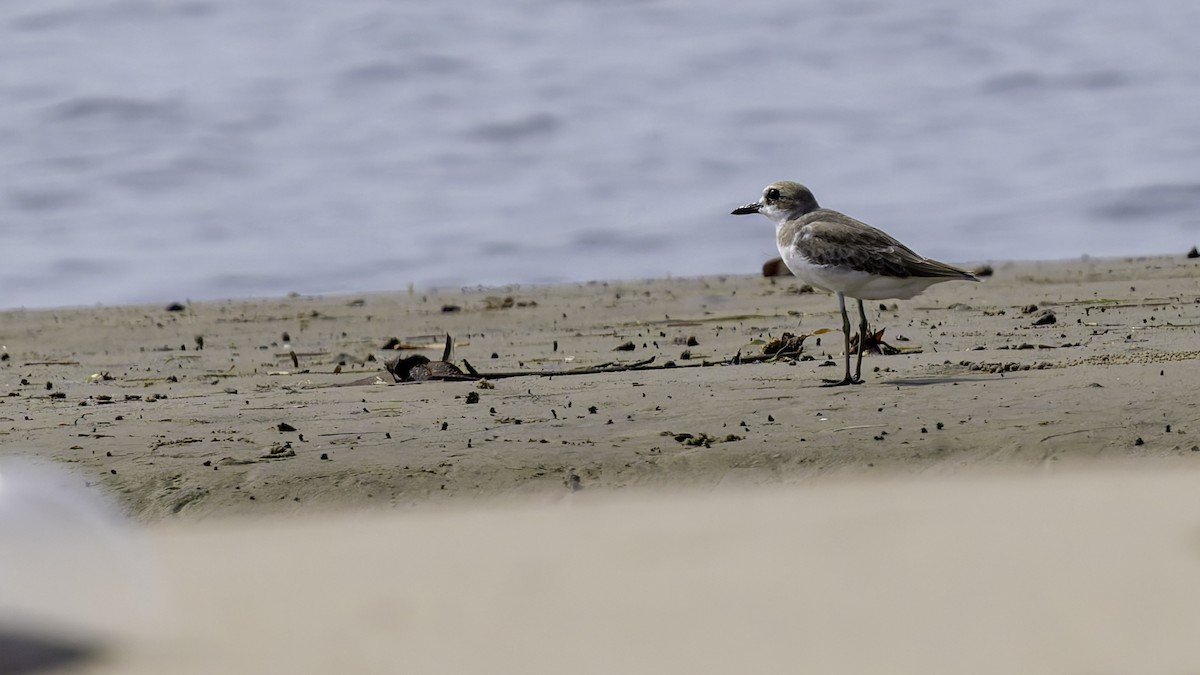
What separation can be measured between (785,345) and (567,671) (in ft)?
15.3

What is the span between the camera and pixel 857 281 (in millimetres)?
7902

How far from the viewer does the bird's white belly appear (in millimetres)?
7887

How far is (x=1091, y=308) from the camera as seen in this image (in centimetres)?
952

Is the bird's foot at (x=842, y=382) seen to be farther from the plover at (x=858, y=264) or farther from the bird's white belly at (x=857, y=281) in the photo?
the bird's white belly at (x=857, y=281)

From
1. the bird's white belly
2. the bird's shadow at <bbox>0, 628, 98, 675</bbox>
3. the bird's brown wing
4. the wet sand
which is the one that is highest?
the bird's brown wing

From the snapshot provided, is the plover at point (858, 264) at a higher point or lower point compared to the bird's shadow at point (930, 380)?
higher

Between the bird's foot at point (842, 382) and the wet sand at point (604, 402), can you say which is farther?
the bird's foot at point (842, 382)

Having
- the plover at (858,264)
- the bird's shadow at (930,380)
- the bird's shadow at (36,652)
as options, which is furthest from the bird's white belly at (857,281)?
the bird's shadow at (36,652)

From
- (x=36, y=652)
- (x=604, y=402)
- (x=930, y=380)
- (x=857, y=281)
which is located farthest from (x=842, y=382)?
(x=36, y=652)

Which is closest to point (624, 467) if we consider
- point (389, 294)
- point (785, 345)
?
point (785, 345)

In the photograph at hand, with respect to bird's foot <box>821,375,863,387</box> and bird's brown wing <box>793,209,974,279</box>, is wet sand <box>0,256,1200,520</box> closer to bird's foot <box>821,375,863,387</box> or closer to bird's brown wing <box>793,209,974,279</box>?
bird's foot <box>821,375,863,387</box>

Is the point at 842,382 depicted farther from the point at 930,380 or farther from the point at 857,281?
the point at 857,281

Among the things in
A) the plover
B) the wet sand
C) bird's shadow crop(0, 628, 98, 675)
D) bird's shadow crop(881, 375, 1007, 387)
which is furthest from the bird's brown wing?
bird's shadow crop(0, 628, 98, 675)

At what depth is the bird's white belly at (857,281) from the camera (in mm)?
7887
